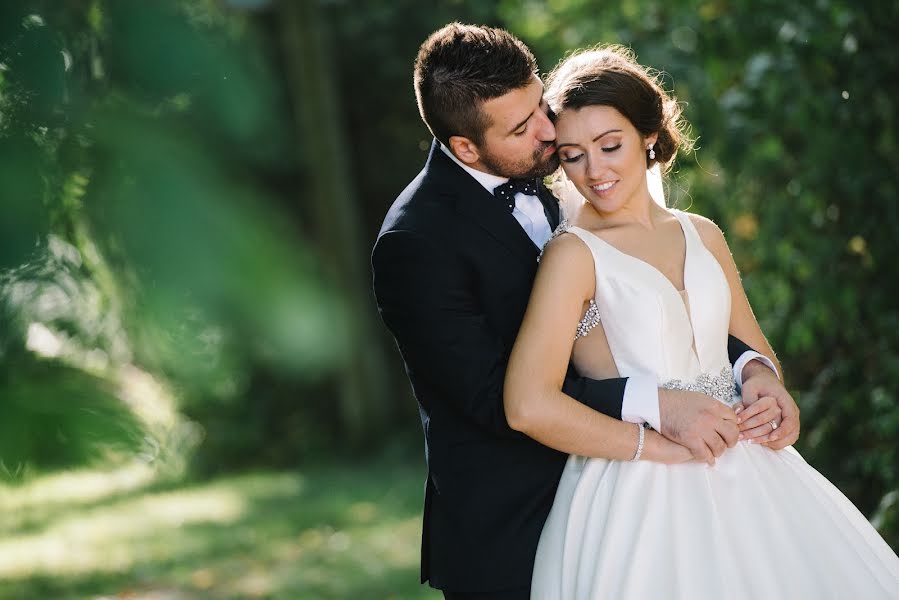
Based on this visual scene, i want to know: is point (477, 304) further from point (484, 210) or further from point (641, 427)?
point (641, 427)

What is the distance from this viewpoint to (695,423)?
236 cm

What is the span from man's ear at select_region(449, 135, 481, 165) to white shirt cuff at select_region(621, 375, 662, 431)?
0.68 meters

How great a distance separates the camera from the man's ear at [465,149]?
261 cm

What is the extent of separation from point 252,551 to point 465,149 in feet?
15.7

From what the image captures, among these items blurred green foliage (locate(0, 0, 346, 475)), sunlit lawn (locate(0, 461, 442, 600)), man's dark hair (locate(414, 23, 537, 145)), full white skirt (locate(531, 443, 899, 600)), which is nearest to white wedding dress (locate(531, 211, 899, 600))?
full white skirt (locate(531, 443, 899, 600))

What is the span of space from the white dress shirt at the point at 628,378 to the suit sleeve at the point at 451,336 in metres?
0.03

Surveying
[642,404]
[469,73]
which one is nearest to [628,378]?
[642,404]

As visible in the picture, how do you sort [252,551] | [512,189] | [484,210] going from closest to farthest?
[484,210], [512,189], [252,551]

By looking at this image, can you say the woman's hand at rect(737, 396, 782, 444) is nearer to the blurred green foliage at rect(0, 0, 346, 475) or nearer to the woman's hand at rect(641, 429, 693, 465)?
the woman's hand at rect(641, 429, 693, 465)

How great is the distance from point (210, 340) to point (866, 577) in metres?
1.96

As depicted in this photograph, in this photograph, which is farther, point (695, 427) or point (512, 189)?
point (512, 189)

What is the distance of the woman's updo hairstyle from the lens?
8.14 ft

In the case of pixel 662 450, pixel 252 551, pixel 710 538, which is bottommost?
pixel 710 538

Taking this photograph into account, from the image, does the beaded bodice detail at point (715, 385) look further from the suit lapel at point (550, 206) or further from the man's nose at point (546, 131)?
the man's nose at point (546, 131)
